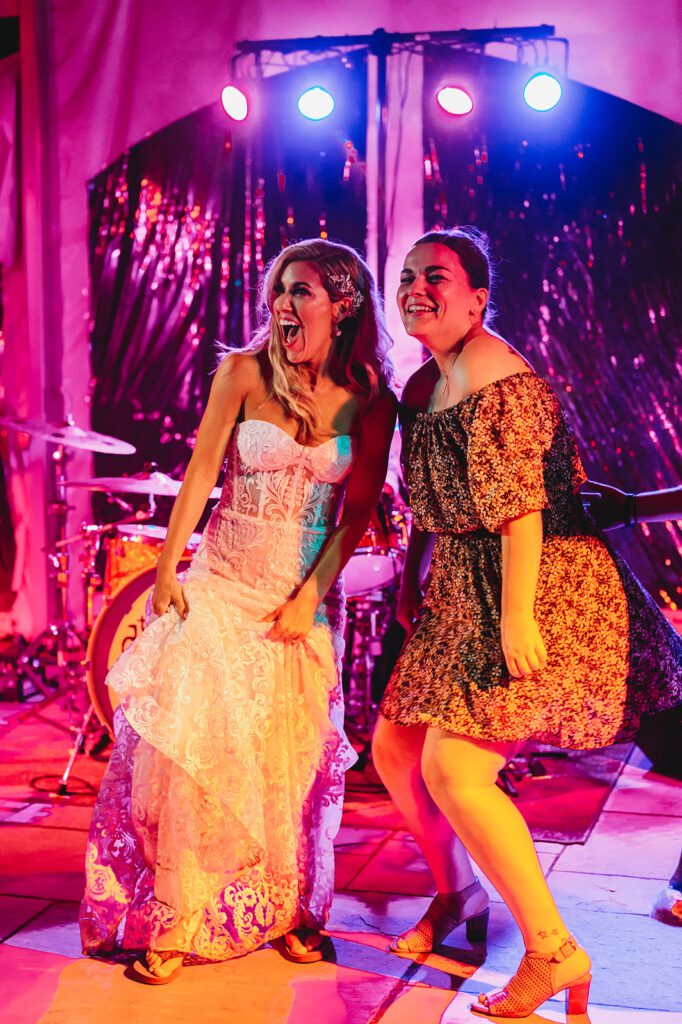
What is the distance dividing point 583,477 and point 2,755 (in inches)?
133

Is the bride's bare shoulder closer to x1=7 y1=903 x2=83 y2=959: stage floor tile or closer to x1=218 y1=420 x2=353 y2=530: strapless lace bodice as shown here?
x1=218 y1=420 x2=353 y2=530: strapless lace bodice

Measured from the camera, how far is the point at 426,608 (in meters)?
2.74

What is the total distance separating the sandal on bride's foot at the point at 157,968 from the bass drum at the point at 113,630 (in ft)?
6.97

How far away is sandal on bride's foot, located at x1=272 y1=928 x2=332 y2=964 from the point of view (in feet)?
9.33

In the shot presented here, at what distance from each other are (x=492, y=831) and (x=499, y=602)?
506mm

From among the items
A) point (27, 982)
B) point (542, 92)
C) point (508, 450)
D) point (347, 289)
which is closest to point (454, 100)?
point (542, 92)

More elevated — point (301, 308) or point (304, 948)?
point (301, 308)

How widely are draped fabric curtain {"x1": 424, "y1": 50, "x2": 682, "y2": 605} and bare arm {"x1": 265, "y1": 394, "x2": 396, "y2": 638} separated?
336 cm

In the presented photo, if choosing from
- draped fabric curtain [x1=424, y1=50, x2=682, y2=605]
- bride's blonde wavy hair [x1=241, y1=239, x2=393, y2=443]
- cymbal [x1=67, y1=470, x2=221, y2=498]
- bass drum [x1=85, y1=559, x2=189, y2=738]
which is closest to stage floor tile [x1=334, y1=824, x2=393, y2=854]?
bass drum [x1=85, y1=559, x2=189, y2=738]

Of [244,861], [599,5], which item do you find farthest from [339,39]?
[244,861]

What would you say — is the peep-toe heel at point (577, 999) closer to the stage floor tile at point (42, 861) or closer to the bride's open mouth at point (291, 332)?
the stage floor tile at point (42, 861)

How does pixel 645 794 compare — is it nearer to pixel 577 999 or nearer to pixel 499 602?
pixel 577 999

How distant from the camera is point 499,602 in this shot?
2.59 metres

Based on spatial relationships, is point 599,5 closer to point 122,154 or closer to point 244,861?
point 122,154
